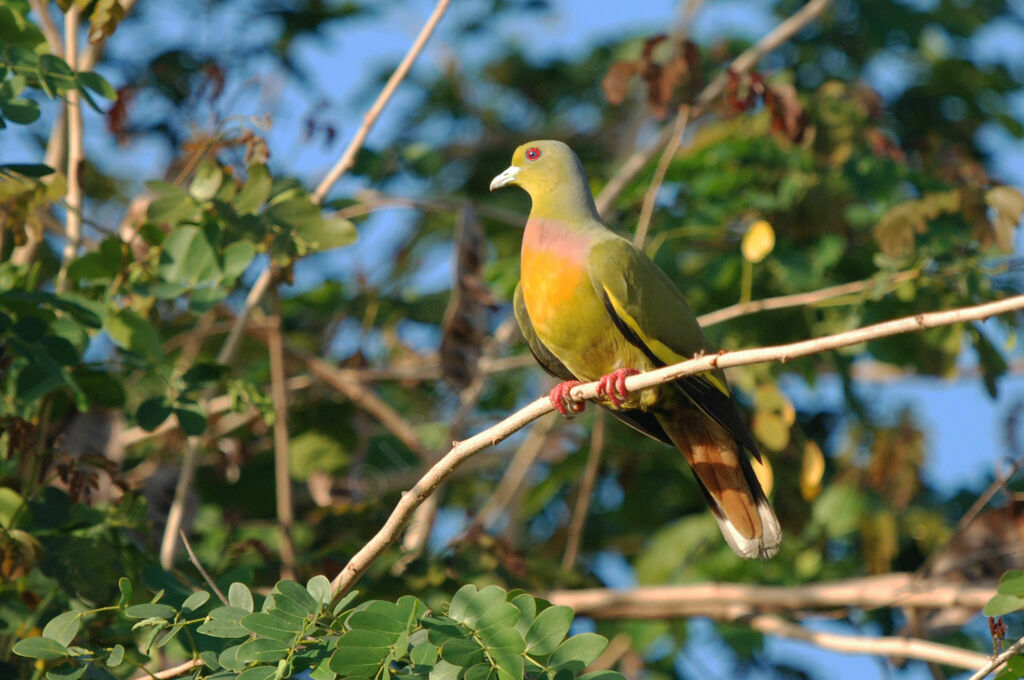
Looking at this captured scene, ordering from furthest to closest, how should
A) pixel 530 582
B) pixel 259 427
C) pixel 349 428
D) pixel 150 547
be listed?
pixel 349 428, pixel 259 427, pixel 530 582, pixel 150 547

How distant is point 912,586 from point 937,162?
2394mm

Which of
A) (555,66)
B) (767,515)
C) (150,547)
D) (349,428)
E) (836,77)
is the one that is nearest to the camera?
(767,515)

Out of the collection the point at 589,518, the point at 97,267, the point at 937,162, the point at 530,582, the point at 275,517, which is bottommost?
the point at 589,518

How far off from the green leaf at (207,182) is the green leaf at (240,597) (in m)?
1.62

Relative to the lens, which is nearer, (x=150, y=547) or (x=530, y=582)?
(x=150, y=547)

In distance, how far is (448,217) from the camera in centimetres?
670

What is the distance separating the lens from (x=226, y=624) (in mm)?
2688

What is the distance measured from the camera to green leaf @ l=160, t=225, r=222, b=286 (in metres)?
3.85

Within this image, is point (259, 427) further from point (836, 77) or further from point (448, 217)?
point (836, 77)

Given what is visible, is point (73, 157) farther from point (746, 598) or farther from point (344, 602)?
point (746, 598)

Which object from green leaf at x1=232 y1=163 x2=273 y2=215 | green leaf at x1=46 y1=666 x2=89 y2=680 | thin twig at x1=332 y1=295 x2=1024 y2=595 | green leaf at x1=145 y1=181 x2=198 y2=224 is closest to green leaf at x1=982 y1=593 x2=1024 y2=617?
thin twig at x1=332 y1=295 x2=1024 y2=595

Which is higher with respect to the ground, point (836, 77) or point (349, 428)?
point (836, 77)

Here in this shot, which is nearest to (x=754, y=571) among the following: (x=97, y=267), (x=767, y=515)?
(x=767, y=515)

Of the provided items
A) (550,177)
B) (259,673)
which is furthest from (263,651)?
(550,177)
